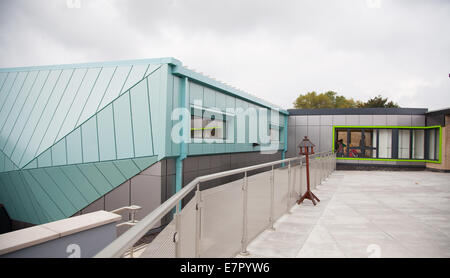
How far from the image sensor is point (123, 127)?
850cm

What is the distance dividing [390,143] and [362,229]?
609 inches

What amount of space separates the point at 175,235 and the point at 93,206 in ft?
26.2

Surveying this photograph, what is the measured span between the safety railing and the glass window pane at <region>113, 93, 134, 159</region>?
515cm

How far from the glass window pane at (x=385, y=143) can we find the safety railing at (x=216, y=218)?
15105mm

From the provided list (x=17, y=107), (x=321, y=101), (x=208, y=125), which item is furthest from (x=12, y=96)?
(x=321, y=101)

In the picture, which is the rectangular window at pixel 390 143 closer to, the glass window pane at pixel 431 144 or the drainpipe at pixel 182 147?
the glass window pane at pixel 431 144

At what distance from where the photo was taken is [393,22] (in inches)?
258

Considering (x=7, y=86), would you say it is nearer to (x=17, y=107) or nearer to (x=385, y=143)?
(x=17, y=107)

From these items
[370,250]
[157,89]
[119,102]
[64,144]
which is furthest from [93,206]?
[370,250]

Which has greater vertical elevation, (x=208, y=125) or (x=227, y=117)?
(x=227, y=117)

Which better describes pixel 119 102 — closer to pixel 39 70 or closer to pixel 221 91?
pixel 221 91

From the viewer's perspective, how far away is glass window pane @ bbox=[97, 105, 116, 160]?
340 inches

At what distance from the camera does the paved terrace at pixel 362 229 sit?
391cm

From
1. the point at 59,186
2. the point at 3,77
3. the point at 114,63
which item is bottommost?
the point at 59,186
